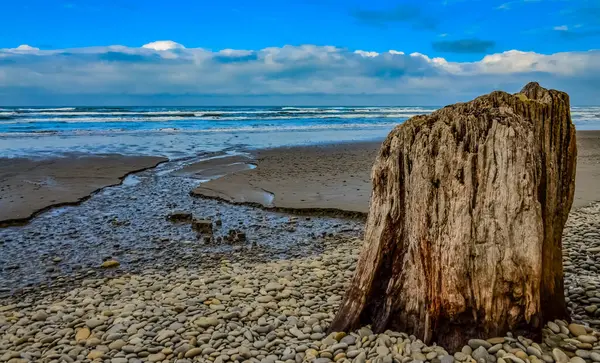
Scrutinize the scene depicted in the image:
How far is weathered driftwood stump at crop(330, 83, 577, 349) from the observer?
12.4 ft

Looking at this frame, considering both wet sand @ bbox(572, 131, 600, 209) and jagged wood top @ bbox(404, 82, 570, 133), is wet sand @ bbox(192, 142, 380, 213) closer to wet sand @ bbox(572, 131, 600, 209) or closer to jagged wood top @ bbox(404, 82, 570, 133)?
wet sand @ bbox(572, 131, 600, 209)

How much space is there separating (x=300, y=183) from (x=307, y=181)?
36cm

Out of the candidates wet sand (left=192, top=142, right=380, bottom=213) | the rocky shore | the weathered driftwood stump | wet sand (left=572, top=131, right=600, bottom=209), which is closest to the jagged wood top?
the weathered driftwood stump

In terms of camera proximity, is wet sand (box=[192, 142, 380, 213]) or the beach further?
wet sand (box=[192, 142, 380, 213])

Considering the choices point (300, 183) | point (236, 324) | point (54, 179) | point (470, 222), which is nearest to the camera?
point (470, 222)

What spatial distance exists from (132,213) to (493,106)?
8.97m

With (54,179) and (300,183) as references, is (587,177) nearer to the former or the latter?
(300,183)

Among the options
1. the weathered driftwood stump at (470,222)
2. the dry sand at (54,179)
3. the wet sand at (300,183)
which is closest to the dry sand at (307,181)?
the wet sand at (300,183)

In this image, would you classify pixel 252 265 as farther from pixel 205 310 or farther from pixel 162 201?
pixel 162 201

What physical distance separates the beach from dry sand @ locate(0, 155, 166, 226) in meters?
0.09

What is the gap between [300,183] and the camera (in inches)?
563

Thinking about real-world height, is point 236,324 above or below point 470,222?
below

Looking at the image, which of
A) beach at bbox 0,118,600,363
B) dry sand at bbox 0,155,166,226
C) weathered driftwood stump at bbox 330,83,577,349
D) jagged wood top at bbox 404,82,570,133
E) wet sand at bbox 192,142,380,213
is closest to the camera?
weathered driftwood stump at bbox 330,83,577,349

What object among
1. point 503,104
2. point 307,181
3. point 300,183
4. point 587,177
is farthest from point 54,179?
point 587,177
